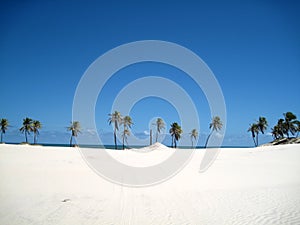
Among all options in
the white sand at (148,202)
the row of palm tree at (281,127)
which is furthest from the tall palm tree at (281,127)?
the white sand at (148,202)

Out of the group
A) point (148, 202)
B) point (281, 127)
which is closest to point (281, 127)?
point (281, 127)

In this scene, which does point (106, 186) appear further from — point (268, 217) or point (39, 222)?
point (268, 217)

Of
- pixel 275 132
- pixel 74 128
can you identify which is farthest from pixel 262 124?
pixel 74 128

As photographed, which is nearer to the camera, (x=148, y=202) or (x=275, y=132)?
(x=148, y=202)

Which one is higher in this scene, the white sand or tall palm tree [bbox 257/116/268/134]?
tall palm tree [bbox 257/116/268/134]

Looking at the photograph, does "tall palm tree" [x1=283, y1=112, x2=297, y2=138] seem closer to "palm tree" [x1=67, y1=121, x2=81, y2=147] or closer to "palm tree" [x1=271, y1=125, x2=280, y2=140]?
"palm tree" [x1=271, y1=125, x2=280, y2=140]

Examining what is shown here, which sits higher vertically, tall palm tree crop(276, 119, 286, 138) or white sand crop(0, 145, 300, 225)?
tall palm tree crop(276, 119, 286, 138)

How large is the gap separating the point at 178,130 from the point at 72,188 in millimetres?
71867

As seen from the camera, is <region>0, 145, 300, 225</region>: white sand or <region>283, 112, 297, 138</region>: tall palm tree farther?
<region>283, 112, 297, 138</region>: tall palm tree

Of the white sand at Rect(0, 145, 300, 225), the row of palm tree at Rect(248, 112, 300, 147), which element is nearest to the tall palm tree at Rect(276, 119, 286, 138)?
the row of palm tree at Rect(248, 112, 300, 147)

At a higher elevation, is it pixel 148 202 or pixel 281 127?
pixel 281 127

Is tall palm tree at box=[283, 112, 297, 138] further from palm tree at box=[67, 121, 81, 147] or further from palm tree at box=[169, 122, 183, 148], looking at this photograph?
palm tree at box=[67, 121, 81, 147]

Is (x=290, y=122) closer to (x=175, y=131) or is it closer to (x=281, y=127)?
(x=281, y=127)

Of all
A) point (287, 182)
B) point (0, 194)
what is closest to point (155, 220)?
point (0, 194)
